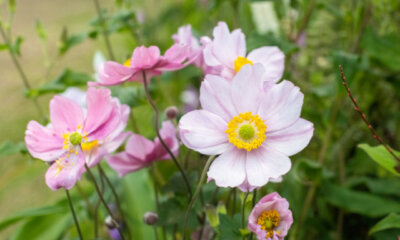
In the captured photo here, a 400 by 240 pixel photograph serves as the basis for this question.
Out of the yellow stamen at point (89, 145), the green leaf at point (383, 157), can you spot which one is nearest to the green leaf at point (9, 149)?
the yellow stamen at point (89, 145)

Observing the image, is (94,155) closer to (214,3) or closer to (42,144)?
(42,144)

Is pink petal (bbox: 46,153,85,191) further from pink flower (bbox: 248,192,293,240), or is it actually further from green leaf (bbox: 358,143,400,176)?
green leaf (bbox: 358,143,400,176)

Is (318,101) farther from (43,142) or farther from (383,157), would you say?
(43,142)

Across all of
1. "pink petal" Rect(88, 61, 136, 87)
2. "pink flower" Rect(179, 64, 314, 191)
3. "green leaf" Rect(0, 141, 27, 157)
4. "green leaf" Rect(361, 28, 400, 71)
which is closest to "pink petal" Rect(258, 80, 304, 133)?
"pink flower" Rect(179, 64, 314, 191)

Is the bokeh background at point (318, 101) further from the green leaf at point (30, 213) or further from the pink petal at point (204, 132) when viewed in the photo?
the pink petal at point (204, 132)

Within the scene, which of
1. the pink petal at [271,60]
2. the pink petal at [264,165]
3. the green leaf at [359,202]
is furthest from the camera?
the green leaf at [359,202]

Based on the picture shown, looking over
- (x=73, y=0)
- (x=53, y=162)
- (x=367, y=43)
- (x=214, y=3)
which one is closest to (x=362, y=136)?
(x=367, y=43)
